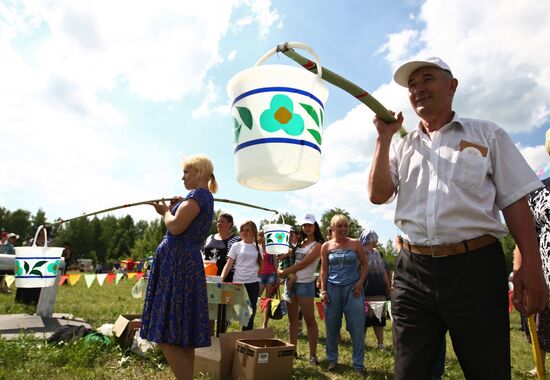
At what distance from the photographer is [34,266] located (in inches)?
133

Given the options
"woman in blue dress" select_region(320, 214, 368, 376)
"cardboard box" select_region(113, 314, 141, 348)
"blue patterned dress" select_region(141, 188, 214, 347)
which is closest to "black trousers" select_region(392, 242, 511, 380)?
"blue patterned dress" select_region(141, 188, 214, 347)

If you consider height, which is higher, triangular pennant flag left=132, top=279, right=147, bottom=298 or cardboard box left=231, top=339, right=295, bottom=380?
triangular pennant flag left=132, top=279, right=147, bottom=298

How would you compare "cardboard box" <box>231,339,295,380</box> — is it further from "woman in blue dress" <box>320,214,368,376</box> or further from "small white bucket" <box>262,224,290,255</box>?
"small white bucket" <box>262,224,290,255</box>

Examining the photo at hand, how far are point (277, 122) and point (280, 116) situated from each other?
0.03 m

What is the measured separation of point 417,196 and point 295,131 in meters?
0.67

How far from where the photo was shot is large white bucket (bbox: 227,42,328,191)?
1.62m

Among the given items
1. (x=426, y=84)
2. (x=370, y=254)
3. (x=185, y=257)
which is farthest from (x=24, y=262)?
(x=370, y=254)

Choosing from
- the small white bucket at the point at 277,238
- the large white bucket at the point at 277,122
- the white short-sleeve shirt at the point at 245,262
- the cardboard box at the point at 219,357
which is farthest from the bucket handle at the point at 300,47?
the small white bucket at the point at 277,238

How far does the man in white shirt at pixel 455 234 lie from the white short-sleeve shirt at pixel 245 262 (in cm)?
325

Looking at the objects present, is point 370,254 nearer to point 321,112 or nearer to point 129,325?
point 129,325

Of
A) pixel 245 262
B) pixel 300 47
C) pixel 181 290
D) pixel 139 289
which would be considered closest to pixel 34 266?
pixel 139 289

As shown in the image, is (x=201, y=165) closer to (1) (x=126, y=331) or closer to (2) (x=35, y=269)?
(2) (x=35, y=269)

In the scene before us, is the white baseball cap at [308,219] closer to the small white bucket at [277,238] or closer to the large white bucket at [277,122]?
the small white bucket at [277,238]

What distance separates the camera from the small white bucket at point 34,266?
333 centimetres
